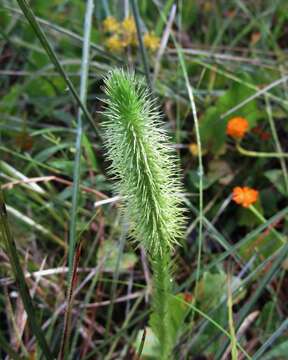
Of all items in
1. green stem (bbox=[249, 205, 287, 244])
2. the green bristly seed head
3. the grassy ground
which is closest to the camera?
the green bristly seed head

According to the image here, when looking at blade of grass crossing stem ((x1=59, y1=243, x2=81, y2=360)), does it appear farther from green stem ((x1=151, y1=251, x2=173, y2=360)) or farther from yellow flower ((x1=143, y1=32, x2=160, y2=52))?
yellow flower ((x1=143, y1=32, x2=160, y2=52))

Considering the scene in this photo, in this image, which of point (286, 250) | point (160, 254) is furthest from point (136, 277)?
point (160, 254)

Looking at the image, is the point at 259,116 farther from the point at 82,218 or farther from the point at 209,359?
the point at 209,359

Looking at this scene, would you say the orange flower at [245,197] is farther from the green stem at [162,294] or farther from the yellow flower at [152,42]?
the yellow flower at [152,42]

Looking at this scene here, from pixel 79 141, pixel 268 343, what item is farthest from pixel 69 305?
pixel 79 141

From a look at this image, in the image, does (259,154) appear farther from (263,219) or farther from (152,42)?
(152,42)

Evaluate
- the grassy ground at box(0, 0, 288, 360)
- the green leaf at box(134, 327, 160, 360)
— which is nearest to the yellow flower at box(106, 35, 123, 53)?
Result: the grassy ground at box(0, 0, 288, 360)
